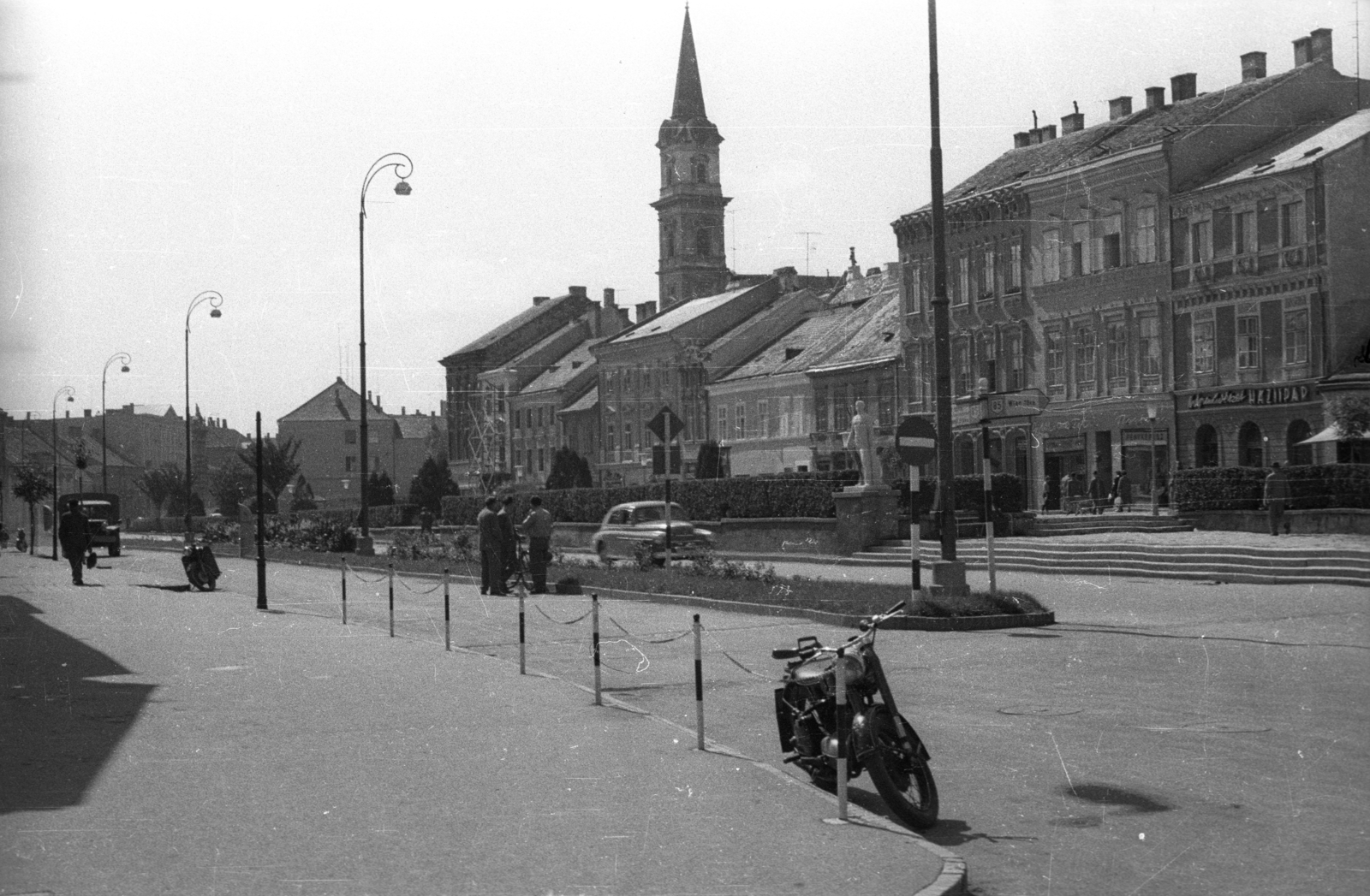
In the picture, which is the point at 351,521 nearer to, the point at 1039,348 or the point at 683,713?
the point at 1039,348

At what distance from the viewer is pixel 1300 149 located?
50.7m

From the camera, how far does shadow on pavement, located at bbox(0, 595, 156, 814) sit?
1020 cm

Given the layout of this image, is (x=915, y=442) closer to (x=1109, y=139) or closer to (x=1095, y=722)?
(x=1095, y=722)

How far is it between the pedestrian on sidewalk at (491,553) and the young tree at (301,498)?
73136 mm

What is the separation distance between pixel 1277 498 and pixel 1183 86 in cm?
2833

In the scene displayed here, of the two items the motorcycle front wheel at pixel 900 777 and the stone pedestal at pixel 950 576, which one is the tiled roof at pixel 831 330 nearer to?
the stone pedestal at pixel 950 576

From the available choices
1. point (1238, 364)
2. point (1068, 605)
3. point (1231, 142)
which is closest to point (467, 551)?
point (1068, 605)

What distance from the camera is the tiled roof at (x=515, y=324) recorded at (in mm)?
125438

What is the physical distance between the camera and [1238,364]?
51094 millimetres

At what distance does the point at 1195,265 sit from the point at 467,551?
2469cm

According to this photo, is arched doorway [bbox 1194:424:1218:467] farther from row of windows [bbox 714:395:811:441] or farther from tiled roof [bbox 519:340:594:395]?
tiled roof [bbox 519:340:594:395]

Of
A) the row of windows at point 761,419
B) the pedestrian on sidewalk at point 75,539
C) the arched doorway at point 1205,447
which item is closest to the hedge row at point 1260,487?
the arched doorway at point 1205,447

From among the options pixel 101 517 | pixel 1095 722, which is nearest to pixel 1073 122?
pixel 101 517

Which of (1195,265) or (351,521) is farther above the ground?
(1195,265)
